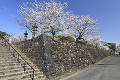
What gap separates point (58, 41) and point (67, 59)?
237cm

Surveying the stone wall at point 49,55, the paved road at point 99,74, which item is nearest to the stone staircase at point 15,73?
the stone wall at point 49,55

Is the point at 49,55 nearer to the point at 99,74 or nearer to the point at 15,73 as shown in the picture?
the point at 15,73

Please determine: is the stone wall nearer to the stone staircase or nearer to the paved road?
the stone staircase

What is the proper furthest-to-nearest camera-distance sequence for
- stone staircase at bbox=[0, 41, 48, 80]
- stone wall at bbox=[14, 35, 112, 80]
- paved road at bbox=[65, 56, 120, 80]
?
stone wall at bbox=[14, 35, 112, 80] < paved road at bbox=[65, 56, 120, 80] < stone staircase at bbox=[0, 41, 48, 80]

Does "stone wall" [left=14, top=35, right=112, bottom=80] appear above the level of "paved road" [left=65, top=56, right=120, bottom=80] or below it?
above

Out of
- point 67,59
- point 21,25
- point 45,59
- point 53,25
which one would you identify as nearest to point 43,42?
point 45,59

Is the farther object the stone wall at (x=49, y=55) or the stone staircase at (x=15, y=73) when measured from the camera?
the stone wall at (x=49, y=55)

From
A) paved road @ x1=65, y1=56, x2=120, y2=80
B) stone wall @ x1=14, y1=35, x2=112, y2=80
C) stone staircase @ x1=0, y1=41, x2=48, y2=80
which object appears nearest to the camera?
stone staircase @ x1=0, y1=41, x2=48, y2=80

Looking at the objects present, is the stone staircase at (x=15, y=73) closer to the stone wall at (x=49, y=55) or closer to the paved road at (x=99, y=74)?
the stone wall at (x=49, y=55)

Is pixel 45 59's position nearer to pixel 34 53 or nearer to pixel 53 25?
pixel 34 53

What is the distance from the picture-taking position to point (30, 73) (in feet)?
A: 24.3

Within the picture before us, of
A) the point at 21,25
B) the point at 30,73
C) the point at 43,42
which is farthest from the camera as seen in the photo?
the point at 21,25

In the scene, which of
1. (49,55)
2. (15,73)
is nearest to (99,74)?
(49,55)

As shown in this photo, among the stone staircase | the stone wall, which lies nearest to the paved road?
the stone wall
